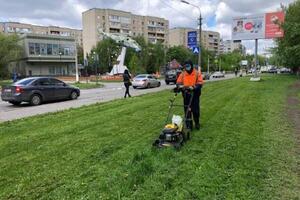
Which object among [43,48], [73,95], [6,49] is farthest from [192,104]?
[43,48]

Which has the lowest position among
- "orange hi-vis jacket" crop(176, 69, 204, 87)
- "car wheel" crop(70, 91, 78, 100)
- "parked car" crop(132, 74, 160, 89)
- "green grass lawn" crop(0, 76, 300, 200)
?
"green grass lawn" crop(0, 76, 300, 200)

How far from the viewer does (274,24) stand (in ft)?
121

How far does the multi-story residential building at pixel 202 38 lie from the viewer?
140m

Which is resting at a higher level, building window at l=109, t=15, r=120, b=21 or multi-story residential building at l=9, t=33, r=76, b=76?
building window at l=109, t=15, r=120, b=21

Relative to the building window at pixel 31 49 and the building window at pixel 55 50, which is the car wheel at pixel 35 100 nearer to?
the building window at pixel 31 49

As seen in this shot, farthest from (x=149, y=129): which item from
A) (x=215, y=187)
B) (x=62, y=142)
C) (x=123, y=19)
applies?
(x=123, y=19)

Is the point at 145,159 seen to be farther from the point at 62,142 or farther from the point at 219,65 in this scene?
the point at 219,65

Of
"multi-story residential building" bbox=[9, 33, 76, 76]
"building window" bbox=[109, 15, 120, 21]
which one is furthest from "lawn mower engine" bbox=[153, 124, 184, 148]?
"building window" bbox=[109, 15, 120, 21]

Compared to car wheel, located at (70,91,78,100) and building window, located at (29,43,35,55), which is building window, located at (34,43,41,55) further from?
car wheel, located at (70,91,78,100)

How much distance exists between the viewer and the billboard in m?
36.7

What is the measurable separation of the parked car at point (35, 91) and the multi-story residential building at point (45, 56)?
59042 mm

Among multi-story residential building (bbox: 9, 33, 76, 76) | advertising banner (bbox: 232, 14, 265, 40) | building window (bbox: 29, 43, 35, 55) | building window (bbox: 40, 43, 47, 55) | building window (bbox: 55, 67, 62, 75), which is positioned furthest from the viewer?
building window (bbox: 55, 67, 62, 75)

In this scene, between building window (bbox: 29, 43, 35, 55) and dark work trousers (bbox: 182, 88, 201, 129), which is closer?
dark work trousers (bbox: 182, 88, 201, 129)

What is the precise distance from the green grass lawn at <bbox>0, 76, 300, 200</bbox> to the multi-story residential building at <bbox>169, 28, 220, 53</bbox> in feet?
409
